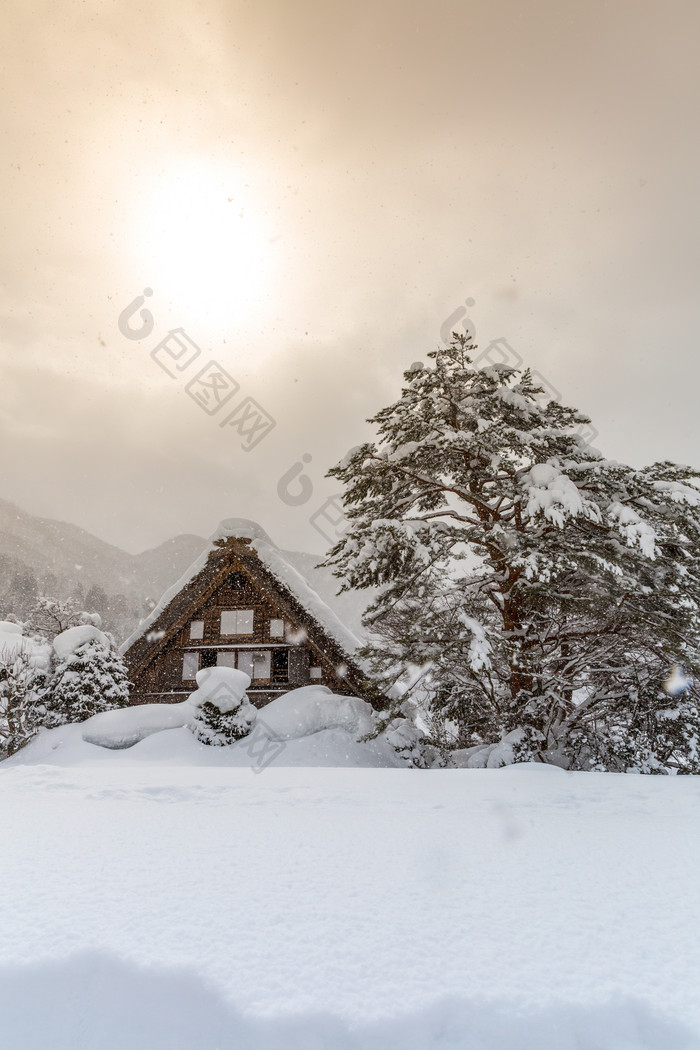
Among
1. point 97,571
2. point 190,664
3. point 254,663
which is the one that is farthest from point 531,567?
point 97,571

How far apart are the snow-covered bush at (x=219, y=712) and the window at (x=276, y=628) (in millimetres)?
3628

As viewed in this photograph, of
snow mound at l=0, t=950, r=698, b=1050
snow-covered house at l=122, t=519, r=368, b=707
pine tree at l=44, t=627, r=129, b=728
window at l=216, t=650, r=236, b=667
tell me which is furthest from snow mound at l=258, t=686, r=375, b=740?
snow mound at l=0, t=950, r=698, b=1050

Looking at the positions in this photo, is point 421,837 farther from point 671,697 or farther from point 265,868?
point 671,697

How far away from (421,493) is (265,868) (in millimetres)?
8690

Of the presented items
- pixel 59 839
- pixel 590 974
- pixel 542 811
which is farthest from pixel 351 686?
pixel 590 974

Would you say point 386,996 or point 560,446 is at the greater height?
point 560,446

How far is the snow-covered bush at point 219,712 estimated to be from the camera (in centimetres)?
1293

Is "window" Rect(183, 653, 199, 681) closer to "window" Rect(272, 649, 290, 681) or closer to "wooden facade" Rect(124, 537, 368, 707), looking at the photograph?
"wooden facade" Rect(124, 537, 368, 707)

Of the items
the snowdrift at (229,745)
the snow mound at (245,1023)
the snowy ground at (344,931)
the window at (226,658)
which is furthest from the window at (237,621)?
the snow mound at (245,1023)

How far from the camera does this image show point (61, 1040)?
1.84 m

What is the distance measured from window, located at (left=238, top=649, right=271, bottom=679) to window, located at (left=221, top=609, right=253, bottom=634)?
2.16 feet

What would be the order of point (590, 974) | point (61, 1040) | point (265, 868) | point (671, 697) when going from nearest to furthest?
point (61, 1040) < point (590, 974) < point (265, 868) < point (671, 697)

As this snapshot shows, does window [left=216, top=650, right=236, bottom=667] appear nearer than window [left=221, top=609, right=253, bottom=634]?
Yes

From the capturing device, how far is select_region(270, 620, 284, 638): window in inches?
675
